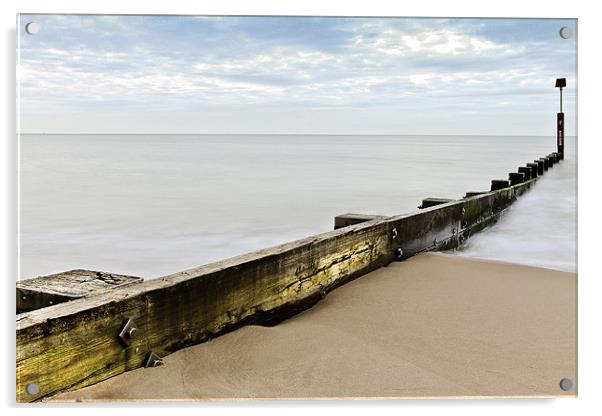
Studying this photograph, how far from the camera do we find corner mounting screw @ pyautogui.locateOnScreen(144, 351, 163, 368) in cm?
204

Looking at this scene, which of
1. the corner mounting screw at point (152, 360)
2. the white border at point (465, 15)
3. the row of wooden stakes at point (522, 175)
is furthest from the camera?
the row of wooden stakes at point (522, 175)

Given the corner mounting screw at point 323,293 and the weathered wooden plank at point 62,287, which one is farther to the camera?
the corner mounting screw at point 323,293

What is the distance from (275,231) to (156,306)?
221 cm

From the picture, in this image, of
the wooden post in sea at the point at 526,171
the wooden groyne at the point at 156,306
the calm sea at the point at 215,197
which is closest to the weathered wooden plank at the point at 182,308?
the wooden groyne at the point at 156,306

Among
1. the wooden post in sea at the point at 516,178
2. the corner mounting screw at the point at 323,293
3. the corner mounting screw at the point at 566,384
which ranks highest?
the wooden post in sea at the point at 516,178

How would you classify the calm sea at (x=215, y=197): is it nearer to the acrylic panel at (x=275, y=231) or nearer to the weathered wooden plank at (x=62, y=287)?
the acrylic panel at (x=275, y=231)

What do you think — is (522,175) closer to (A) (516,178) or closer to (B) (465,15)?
(A) (516,178)

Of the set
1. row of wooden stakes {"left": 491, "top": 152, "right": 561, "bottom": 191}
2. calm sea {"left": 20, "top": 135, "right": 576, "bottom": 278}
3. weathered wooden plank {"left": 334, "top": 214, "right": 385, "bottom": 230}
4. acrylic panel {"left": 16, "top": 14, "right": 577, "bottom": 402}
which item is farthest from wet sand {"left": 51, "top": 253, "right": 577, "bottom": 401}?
row of wooden stakes {"left": 491, "top": 152, "right": 561, "bottom": 191}

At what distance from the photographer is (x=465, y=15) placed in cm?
274

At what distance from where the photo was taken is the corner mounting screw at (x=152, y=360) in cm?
204

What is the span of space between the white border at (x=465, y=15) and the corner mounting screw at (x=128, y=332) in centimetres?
68

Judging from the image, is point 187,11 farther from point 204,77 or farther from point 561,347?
point 561,347

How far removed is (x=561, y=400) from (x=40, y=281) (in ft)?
6.91

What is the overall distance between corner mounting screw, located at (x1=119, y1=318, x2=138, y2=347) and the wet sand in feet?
0.46
